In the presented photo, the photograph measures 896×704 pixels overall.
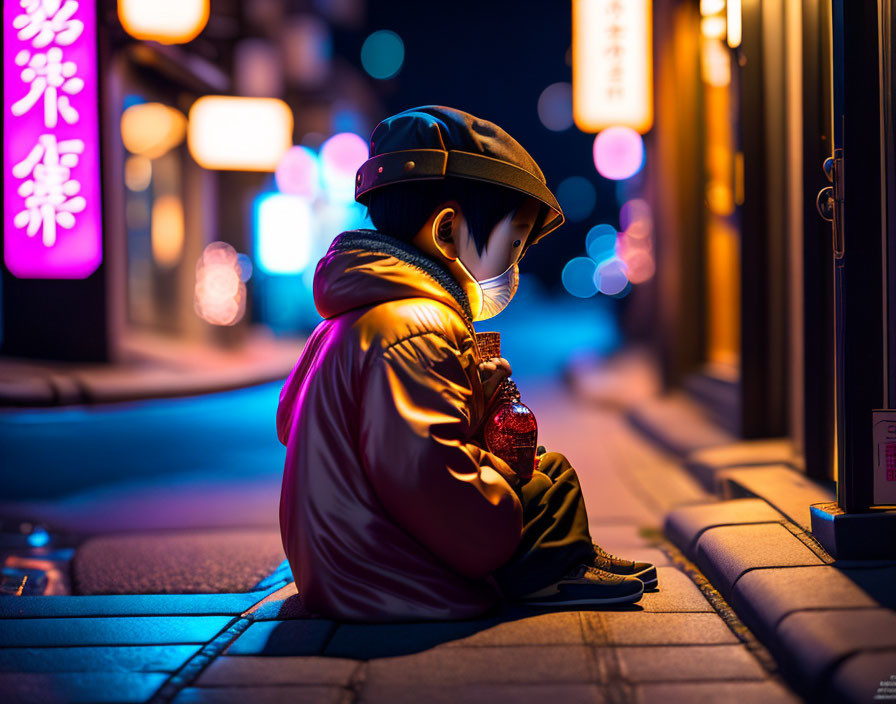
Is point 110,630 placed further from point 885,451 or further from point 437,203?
point 885,451

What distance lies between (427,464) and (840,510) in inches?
65.0

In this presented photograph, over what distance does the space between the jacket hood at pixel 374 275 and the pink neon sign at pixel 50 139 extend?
4623 millimetres

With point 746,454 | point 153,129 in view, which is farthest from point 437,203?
point 153,129

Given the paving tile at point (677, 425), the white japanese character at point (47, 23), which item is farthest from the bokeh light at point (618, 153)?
A: the white japanese character at point (47, 23)

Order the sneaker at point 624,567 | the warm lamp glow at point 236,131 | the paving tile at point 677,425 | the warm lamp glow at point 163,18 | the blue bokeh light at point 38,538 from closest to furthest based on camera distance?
the sneaker at point 624,567 < the blue bokeh light at point 38,538 < the paving tile at point 677,425 < the warm lamp glow at point 163,18 < the warm lamp glow at point 236,131

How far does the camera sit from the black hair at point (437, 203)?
109 inches

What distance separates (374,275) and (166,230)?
46.4 ft

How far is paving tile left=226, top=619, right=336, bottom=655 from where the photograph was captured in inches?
103

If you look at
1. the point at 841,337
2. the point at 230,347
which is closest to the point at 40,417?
the point at 230,347

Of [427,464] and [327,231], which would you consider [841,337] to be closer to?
[427,464]

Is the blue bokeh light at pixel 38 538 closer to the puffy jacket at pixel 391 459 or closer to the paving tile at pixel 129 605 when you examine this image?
the paving tile at pixel 129 605

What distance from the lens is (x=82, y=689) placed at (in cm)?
238

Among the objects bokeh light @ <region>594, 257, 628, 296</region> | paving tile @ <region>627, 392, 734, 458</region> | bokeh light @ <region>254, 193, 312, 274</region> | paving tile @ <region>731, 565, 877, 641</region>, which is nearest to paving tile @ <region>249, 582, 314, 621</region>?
paving tile @ <region>731, 565, 877, 641</region>

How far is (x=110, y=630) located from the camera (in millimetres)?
2889
